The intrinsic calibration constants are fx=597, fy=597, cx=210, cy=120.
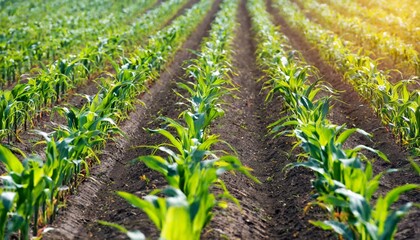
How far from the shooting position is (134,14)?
27016mm

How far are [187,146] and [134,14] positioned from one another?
892 inches

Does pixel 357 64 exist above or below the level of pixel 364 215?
below

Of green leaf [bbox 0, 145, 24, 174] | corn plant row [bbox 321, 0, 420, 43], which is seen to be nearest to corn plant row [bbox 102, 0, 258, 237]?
green leaf [bbox 0, 145, 24, 174]

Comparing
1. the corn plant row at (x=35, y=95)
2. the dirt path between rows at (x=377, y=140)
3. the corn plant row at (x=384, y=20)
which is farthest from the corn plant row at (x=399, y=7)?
the corn plant row at (x=35, y=95)

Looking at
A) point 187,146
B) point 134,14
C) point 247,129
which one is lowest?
point 134,14

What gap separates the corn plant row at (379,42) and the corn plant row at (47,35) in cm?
610

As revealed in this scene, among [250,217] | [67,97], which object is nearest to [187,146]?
[250,217]

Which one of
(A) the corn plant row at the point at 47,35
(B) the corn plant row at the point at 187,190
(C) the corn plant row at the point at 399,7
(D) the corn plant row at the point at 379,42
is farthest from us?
(C) the corn plant row at the point at 399,7

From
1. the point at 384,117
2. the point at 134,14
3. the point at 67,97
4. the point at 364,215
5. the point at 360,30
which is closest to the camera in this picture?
the point at 364,215

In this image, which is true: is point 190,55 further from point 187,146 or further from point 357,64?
point 187,146

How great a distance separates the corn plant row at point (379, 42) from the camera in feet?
38.8

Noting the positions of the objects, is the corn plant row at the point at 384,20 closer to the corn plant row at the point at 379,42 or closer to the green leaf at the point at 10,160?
the corn plant row at the point at 379,42

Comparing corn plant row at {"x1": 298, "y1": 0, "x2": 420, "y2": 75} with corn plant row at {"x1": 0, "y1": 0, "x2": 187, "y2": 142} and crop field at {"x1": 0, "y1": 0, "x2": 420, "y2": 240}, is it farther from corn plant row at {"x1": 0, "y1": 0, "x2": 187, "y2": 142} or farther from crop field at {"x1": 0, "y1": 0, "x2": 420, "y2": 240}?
corn plant row at {"x1": 0, "y1": 0, "x2": 187, "y2": 142}

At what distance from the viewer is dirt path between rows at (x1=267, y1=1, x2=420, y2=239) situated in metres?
4.90
